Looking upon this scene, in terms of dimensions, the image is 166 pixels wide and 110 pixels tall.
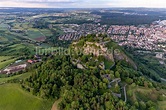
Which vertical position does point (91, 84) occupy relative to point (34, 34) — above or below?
above

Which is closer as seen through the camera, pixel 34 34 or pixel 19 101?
pixel 19 101

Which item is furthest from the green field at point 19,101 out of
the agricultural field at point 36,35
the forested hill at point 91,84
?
the agricultural field at point 36,35

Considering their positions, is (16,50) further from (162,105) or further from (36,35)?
(162,105)

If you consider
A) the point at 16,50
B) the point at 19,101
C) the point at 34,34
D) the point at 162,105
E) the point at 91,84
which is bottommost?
the point at 34,34

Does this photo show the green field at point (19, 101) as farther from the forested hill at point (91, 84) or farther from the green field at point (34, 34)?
the green field at point (34, 34)

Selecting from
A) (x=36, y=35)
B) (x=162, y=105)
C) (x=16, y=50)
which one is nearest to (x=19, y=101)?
(x=162, y=105)

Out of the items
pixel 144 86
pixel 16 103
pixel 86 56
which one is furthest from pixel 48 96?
pixel 144 86

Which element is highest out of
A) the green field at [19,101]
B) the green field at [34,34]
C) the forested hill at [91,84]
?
the forested hill at [91,84]
